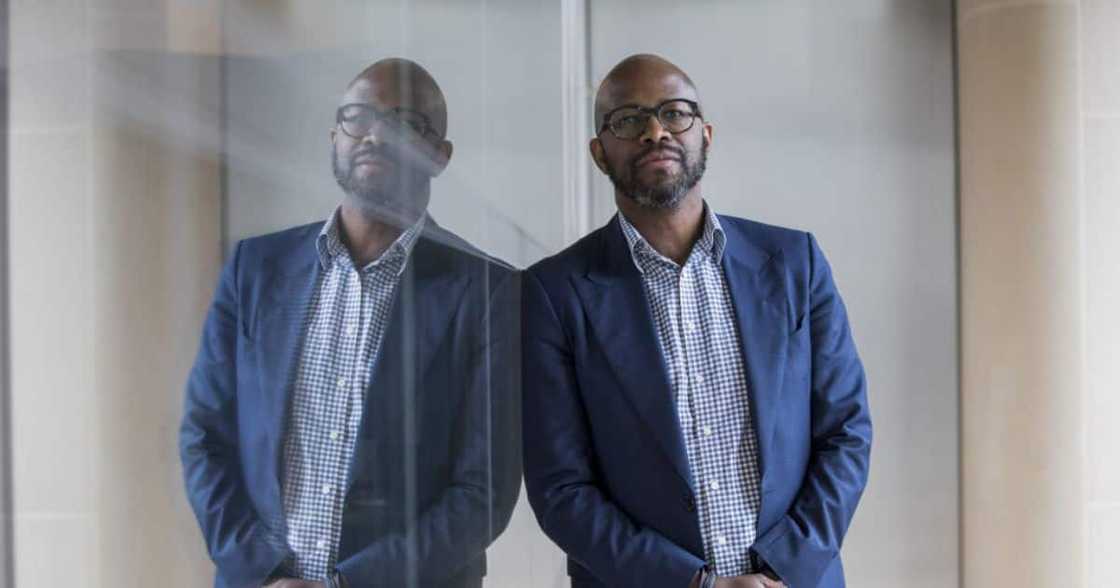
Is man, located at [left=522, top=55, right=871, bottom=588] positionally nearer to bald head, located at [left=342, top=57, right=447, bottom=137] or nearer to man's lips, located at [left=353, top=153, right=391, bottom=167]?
bald head, located at [left=342, top=57, right=447, bottom=137]

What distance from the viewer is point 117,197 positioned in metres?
0.39

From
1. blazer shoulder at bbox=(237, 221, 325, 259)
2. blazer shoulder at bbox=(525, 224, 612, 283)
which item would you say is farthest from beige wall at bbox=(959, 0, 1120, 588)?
blazer shoulder at bbox=(237, 221, 325, 259)

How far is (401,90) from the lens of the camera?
2.79 feet

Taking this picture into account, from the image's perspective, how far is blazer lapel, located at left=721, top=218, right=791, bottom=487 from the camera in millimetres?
1828

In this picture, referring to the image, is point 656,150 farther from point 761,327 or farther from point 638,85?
point 761,327

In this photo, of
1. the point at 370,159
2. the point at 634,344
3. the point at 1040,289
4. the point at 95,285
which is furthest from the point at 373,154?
the point at 1040,289

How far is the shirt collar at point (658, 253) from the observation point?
1.91m

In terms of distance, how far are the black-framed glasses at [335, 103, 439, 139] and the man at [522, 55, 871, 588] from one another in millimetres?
896

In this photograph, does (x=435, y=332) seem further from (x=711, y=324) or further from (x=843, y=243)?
(x=843, y=243)

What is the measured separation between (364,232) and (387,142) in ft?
0.29

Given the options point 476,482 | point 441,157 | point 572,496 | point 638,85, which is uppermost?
point 638,85

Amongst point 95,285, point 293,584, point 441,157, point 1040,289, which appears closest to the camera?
point 95,285

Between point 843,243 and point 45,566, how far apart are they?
6.89ft

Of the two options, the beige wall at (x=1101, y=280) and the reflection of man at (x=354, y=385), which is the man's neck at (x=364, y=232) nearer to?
the reflection of man at (x=354, y=385)
